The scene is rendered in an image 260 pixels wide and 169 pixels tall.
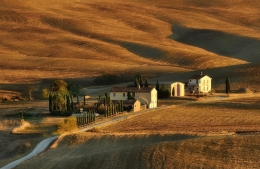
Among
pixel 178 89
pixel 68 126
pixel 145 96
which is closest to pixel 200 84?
pixel 178 89

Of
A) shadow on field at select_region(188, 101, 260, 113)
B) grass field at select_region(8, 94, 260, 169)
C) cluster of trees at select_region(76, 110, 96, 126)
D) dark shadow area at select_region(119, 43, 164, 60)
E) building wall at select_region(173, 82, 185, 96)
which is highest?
dark shadow area at select_region(119, 43, 164, 60)

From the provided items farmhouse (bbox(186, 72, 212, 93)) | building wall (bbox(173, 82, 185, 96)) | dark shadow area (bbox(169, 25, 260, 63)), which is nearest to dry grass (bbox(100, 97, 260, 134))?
building wall (bbox(173, 82, 185, 96))

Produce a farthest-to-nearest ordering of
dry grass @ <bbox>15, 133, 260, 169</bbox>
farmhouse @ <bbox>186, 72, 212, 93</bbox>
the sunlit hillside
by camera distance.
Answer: the sunlit hillside, farmhouse @ <bbox>186, 72, 212, 93</bbox>, dry grass @ <bbox>15, 133, 260, 169</bbox>

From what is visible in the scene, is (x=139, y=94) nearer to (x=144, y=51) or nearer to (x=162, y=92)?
(x=162, y=92)

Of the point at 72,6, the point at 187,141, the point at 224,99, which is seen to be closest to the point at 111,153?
the point at 187,141

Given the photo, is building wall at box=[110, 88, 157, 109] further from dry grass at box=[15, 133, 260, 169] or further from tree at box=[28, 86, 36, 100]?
dry grass at box=[15, 133, 260, 169]

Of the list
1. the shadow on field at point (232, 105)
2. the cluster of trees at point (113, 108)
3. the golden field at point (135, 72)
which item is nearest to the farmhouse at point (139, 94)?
the golden field at point (135, 72)
